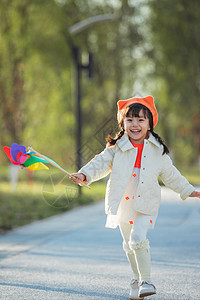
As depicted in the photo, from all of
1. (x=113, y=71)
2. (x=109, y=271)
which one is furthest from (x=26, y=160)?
(x=113, y=71)

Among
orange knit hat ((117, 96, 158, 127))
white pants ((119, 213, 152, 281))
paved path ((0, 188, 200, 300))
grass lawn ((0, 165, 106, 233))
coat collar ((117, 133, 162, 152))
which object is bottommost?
grass lawn ((0, 165, 106, 233))

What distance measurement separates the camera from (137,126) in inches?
212

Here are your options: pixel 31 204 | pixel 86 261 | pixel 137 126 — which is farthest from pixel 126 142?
pixel 31 204

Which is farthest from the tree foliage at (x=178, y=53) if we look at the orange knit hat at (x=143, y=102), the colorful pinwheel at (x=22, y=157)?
the colorful pinwheel at (x=22, y=157)

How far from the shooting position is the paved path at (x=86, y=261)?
567 cm

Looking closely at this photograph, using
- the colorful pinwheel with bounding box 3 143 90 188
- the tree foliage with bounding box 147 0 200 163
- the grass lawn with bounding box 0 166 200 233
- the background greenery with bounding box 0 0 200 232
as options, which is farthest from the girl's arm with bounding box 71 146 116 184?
the tree foliage with bounding box 147 0 200 163

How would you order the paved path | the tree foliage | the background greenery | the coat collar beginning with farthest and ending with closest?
the tree foliage < the background greenery < the paved path < the coat collar

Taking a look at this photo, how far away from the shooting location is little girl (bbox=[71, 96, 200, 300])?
5176 millimetres

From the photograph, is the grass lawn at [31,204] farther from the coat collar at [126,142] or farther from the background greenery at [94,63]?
the background greenery at [94,63]

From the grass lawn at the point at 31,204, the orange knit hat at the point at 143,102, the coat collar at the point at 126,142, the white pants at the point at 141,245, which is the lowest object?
the grass lawn at the point at 31,204

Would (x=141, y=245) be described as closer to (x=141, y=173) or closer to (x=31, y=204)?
(x=141, y=173)

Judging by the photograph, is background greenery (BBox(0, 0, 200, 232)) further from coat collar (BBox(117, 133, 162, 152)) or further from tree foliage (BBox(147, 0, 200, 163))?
coat collar (BBox(117, 133, 162, 152))

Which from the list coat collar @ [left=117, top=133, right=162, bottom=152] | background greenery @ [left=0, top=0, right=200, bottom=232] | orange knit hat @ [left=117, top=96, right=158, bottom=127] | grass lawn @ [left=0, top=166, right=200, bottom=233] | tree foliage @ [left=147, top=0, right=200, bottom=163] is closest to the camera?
coat collar @ [left=117, top=133, right=162, bottom=152]

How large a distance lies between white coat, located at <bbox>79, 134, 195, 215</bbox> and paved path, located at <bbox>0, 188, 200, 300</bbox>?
0.81 metres
